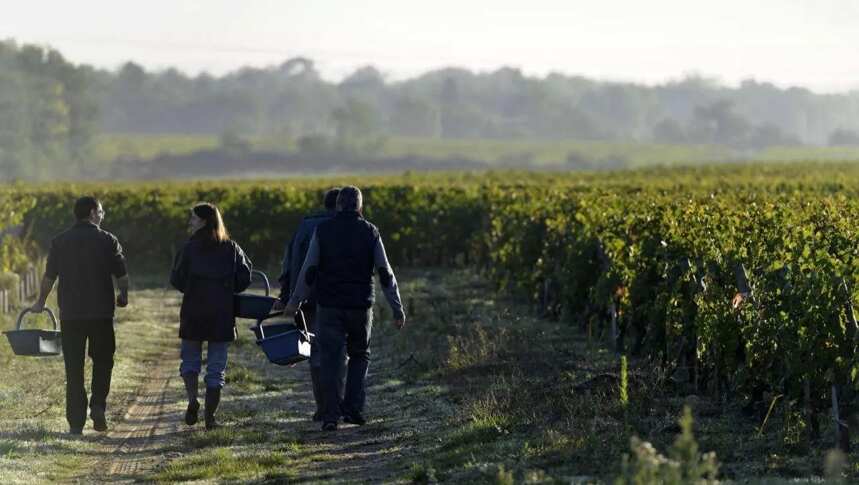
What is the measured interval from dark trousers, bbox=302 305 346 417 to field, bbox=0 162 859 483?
0.28 metres

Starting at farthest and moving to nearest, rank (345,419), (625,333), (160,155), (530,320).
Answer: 1. (160,155)
2. (530,320)
3. (625,333)
4. (345,419)

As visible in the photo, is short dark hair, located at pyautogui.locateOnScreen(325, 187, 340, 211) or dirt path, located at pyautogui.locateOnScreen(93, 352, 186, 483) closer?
dirt path, located at pyautogui.locateOnScreen(93, 352, 186, 483)

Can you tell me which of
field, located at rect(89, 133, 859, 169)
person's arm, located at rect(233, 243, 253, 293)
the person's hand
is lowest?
field, located at rect(89, 133, 859, 169)

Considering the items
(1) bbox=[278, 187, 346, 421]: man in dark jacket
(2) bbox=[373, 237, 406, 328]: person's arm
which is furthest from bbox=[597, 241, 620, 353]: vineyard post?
(2) bbox=[373, 237, 406, 328]: person's arm

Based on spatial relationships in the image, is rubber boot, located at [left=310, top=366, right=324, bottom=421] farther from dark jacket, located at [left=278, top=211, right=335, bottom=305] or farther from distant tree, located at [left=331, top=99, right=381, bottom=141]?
distant tree, located at [left=331, top=99, right=381, bottom=141]

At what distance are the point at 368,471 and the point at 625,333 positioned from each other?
7.14 meters

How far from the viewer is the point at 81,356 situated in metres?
13.1

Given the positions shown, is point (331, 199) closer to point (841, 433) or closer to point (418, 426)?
point (418, 426)

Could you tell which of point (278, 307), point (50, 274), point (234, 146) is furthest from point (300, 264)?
point (234, 146)

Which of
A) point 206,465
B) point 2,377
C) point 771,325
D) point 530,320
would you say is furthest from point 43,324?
point 771,325

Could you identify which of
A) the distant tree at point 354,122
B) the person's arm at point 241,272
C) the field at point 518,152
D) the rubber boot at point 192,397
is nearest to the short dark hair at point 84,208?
the person's arm at point 241,272

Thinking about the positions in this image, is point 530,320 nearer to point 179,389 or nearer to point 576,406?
point 179,389

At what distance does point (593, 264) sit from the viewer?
1975 cm

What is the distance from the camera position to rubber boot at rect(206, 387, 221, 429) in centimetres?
1327
